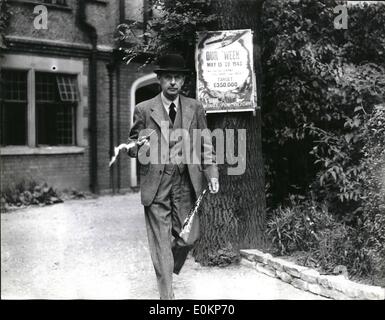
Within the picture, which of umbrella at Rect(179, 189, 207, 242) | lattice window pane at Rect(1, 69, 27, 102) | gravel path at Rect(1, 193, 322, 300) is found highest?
lattice window pane at Rect(1, 69, 27, 102)

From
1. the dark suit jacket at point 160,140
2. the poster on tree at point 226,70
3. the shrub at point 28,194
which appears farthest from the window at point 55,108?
the dark suit jacket at point 160,140

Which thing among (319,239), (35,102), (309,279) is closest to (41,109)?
(35,102)

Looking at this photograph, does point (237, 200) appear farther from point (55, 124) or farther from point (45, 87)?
point (45, 87)

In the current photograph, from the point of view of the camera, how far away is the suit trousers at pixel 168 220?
4668 mm

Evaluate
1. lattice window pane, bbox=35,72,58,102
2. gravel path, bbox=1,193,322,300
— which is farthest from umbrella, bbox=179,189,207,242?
lattice window pane, bbox=35,72,58,102

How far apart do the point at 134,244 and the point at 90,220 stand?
256cm

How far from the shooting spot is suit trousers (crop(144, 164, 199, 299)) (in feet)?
15.3

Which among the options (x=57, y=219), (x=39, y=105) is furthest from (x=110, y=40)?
(x=57, y=219)

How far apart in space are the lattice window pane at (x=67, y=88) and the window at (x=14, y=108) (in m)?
0.87

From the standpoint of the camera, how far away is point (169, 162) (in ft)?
15.6

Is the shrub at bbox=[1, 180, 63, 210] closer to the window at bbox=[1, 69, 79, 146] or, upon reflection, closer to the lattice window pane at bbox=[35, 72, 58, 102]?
the window at bbox=[1, 69, 79, 146]

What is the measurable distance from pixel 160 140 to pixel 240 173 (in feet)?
4.67

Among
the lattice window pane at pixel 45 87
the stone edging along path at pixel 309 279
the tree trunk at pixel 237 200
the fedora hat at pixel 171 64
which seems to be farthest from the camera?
the lattice window pane at pixel 45 87

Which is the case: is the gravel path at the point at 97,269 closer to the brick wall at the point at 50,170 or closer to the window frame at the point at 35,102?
the brick wall at the point at 50,170
